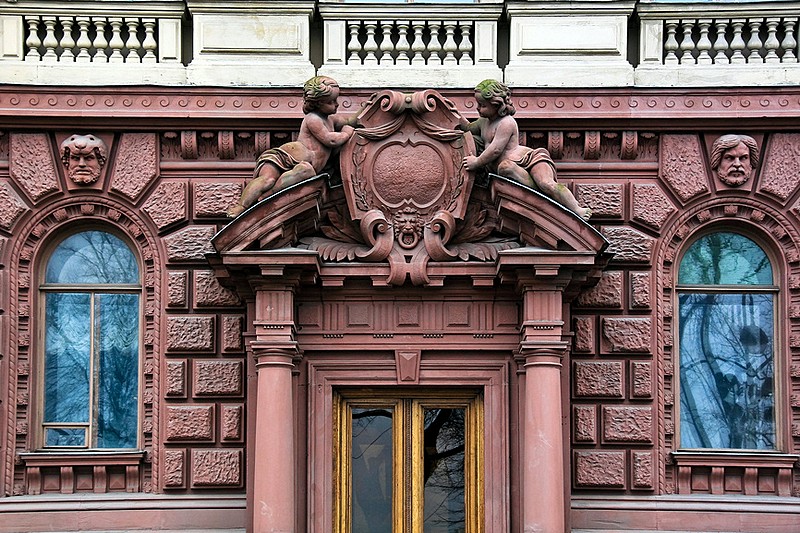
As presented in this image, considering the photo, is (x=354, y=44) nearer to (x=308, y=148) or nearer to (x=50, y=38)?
(x=308, y=148)

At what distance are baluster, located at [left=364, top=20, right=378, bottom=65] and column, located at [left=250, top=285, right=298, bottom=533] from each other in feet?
8.36

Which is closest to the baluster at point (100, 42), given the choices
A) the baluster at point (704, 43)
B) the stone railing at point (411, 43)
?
the stone railing at point (411, 43)

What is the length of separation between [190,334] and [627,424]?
166 inches

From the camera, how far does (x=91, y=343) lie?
47.7 feet

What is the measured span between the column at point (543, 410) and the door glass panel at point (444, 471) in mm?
789

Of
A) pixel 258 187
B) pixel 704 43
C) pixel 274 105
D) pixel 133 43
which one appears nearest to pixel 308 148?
pixel 258 187

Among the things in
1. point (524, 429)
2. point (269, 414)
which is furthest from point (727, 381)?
point (269, 414)

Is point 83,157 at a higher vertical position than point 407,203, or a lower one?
higher

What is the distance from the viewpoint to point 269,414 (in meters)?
13.3

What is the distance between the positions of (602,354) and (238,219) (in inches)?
145

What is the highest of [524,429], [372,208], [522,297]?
Answer: [372,208]

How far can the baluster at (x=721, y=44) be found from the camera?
14648mm

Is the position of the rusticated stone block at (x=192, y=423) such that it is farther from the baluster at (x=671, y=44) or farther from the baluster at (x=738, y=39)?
the baluster at (x=738, y=39)

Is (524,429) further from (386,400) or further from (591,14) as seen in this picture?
(591,14)
